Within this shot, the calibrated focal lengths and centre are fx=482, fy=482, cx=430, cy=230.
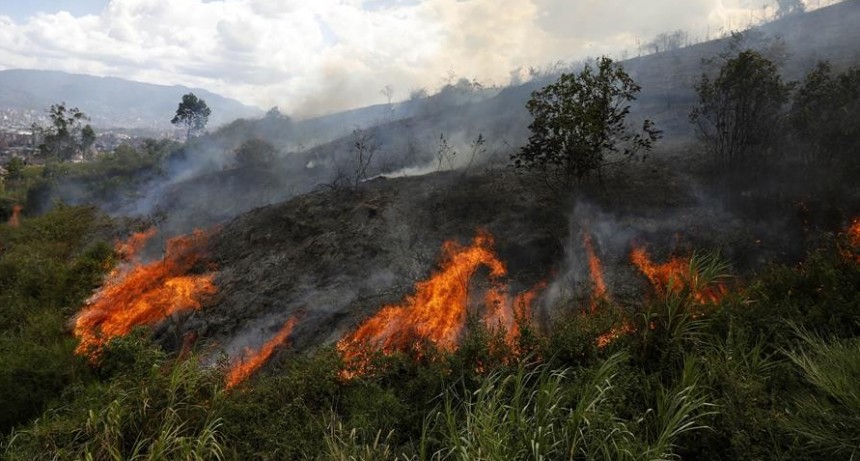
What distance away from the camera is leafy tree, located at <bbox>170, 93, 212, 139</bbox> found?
2623 inches

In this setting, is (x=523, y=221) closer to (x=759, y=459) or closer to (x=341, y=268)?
(x=341, y=268)

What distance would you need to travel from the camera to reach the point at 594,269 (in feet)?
52.1

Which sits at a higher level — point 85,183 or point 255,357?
point 85,183

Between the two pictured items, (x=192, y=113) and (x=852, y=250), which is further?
(x=192, y=113)

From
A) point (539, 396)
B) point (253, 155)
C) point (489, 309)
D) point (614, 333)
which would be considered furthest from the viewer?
point (253, 155)

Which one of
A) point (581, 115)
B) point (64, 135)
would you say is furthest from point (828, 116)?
point (64, 135)

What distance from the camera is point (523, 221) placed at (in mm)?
19000

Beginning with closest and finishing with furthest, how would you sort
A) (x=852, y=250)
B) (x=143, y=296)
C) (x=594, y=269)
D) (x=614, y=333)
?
1. (x=614, y=333)
2. (x=852, y=250)
3. (x=594, y=269)
4. (x=143, y=296)

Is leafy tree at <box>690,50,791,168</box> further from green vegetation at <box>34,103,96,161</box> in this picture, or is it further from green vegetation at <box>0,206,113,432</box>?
green vegetation at <box>34,103,96,161</box>

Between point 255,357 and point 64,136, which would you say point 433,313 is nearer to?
point 255,357

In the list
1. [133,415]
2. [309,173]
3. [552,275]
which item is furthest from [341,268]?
[309,173]

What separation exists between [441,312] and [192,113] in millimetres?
65830

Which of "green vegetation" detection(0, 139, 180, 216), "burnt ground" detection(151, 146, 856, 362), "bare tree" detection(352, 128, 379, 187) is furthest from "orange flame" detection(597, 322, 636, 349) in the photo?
"green vegetation" detection(0, 139, 180, 216)

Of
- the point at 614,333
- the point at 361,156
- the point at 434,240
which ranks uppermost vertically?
the point at 361,156
